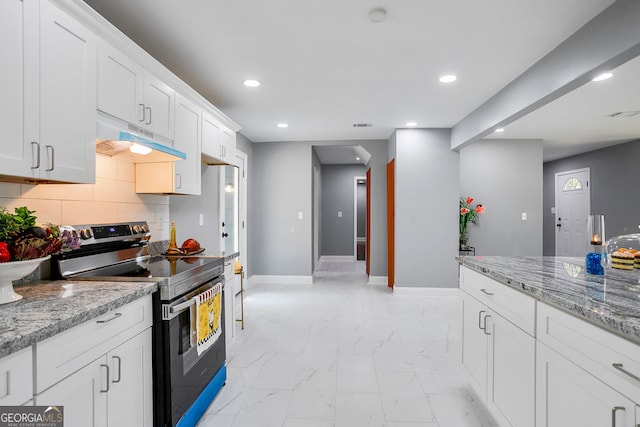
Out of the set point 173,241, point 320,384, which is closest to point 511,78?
point 320,384

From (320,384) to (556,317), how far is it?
65.2 inches

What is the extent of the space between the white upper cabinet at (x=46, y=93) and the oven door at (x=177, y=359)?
77 centimetres

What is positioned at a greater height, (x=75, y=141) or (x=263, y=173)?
(x=263, y=173)

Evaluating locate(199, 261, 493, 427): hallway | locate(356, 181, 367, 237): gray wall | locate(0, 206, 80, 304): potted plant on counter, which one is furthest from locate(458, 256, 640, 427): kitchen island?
locate(356, 181, 367, 237): gray wall

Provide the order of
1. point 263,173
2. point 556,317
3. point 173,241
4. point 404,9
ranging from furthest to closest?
point 263,173 < point 173,241 < point 404,9 < point 556,317

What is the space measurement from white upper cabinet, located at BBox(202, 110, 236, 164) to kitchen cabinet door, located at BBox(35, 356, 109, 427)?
2013mm

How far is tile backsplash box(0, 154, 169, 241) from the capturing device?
5.44 feet

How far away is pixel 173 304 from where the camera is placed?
5.52 feet

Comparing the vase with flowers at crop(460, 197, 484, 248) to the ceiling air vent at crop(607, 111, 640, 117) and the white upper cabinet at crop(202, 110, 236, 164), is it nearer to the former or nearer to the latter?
the ceiling air vent at crop(607, 111, 640, 117)

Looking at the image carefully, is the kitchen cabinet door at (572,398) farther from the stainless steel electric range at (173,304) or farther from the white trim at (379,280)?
the white trim at (379,280)

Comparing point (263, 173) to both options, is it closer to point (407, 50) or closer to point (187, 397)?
point (407, 50)

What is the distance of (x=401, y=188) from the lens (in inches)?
192

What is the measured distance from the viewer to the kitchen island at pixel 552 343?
3.34 ft

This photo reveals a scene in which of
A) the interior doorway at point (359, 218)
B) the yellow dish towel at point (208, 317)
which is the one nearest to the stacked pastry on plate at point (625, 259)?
the yellow dish towel at point (208, 317)
